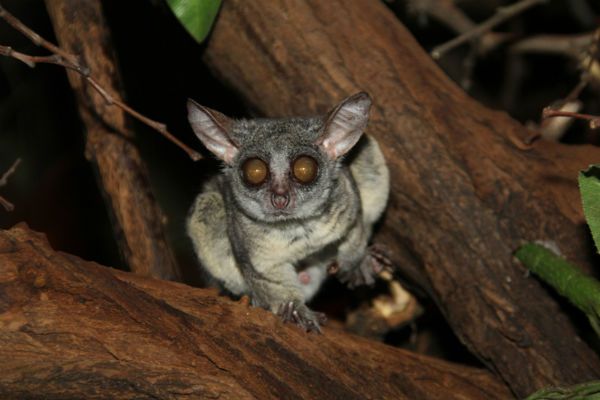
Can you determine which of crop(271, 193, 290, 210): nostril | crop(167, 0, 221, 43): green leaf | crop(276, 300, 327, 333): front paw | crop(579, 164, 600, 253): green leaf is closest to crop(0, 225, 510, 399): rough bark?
crop(276, 300, 327, 333): front paw

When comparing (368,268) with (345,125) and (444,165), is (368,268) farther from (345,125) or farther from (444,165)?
(345,125)

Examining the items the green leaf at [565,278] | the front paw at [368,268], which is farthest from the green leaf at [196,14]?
the green leaf at [565,278]

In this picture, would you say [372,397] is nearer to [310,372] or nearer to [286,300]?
[310,372]

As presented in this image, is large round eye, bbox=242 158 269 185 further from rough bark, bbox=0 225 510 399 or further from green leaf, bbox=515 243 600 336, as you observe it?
green leaf, bbox=515 243 600 336

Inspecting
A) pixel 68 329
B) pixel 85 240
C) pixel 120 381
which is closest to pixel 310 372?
pixel 120 381

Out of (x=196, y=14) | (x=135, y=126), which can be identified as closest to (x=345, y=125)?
(x=196, y=14)

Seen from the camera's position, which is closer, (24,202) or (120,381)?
(120,381)

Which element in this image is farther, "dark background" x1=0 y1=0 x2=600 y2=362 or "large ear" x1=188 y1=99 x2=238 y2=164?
"dark background" x1=0 y1=0 x2=600 y2=362
